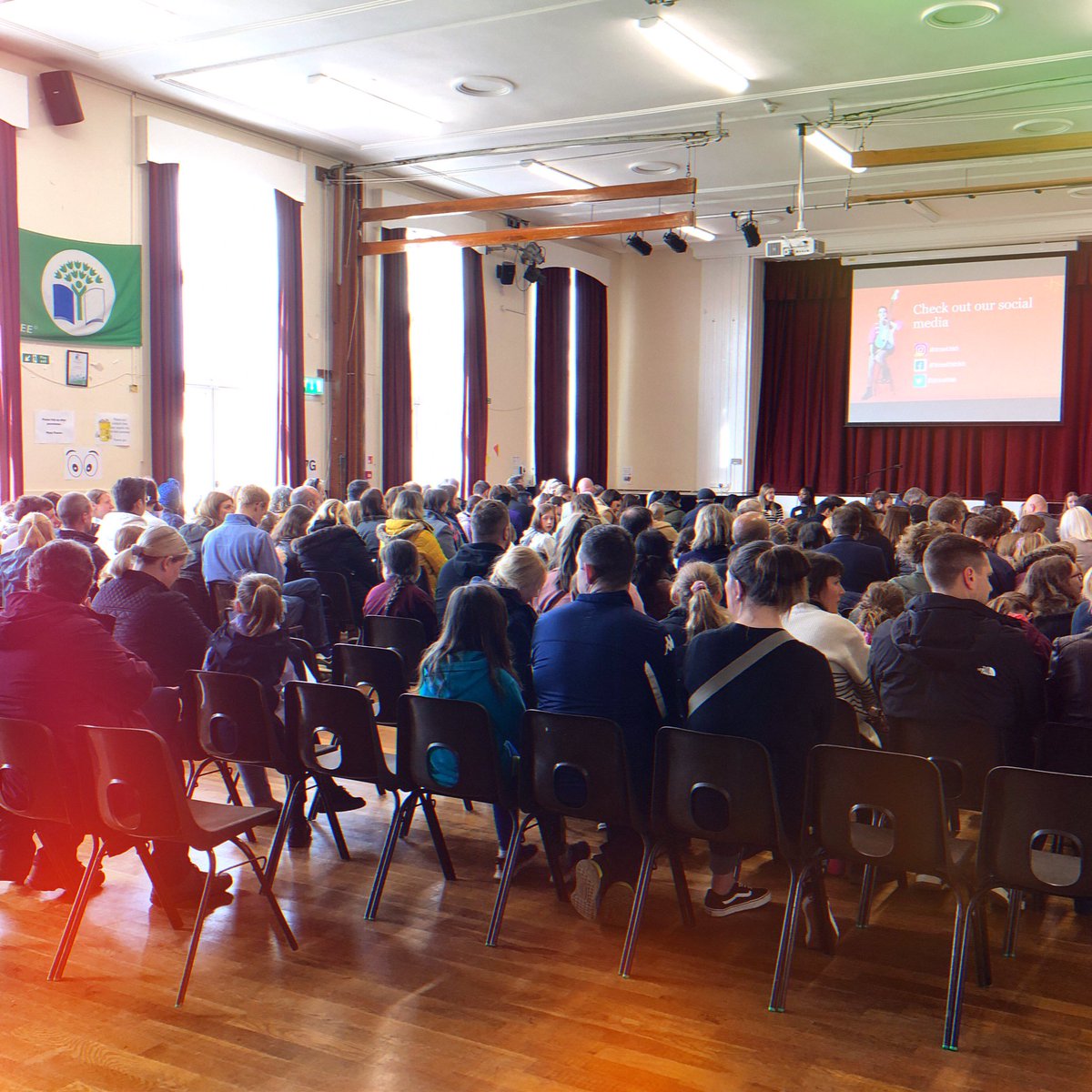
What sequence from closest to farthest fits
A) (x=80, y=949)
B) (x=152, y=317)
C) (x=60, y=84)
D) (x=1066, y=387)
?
(x=80, y=949) < (x=60, y=84) < (x=152, y=317) < (x=1066, y=387)

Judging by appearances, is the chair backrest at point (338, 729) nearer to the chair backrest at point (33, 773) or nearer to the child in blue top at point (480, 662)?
the child in blue top at point (480, 662)

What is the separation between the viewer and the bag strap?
3336mm

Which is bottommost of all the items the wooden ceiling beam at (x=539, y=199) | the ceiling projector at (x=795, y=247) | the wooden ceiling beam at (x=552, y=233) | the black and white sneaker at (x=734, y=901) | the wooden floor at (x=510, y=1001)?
the wooden floor at (x=510, y=1001)

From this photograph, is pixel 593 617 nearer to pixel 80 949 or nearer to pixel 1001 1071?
pixel 1001 1071

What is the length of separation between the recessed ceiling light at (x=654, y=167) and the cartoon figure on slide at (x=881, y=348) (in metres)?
4.39

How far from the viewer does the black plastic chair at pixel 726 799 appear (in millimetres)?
3111

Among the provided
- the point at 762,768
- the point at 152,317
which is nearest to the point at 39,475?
the point at 152,317

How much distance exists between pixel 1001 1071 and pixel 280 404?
9718 mm

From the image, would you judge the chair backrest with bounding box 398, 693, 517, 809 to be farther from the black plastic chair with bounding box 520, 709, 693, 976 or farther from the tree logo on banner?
the tree logo on banner

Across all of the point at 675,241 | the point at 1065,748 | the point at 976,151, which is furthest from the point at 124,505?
the point at 675,241

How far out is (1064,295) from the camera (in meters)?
13.9

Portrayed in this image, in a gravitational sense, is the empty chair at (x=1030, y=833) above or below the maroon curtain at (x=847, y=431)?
below

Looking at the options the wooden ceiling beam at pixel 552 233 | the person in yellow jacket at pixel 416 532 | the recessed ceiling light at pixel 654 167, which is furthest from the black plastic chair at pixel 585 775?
the recessed ceiling light at pixel 654 167

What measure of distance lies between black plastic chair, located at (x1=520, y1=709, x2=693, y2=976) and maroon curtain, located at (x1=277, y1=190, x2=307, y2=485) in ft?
26.7
